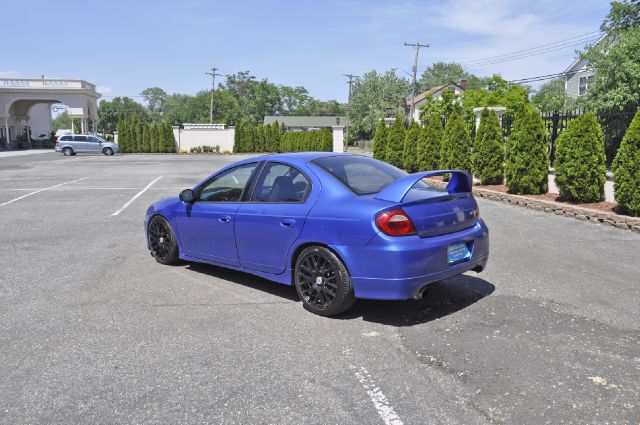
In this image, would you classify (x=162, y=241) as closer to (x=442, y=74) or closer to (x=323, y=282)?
(x=323, y=282)

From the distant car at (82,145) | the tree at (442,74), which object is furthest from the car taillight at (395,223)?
the tree at (442,74)

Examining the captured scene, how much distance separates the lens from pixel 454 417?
3012 mm

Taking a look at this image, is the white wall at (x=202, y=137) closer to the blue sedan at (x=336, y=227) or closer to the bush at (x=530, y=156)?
the bush at (x=530, y=156)

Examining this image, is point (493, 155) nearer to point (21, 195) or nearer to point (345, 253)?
point (345, 253)

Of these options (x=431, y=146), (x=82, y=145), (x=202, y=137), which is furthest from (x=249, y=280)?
(x=202, y=137)

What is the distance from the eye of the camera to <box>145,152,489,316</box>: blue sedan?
4.30 meters

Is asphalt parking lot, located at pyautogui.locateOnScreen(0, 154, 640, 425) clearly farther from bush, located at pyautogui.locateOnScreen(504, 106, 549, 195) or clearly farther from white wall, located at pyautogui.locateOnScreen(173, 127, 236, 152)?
white wall, located at pyautogui.locateOnScreen(173, 127, 236, 152)

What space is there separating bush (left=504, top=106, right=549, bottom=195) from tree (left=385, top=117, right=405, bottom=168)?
8.53m

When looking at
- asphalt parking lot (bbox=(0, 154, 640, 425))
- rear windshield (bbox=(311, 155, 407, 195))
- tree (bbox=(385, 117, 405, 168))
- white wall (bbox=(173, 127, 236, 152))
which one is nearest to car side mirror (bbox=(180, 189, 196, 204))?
asphalt parking lot (bbox=(0, 154, 640, 425))

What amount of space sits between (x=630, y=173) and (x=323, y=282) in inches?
274

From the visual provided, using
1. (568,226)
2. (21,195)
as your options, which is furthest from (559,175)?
(21,195)

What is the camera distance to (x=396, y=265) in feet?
13.8

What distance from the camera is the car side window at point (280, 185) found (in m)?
5.00

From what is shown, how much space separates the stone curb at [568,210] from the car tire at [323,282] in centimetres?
647
